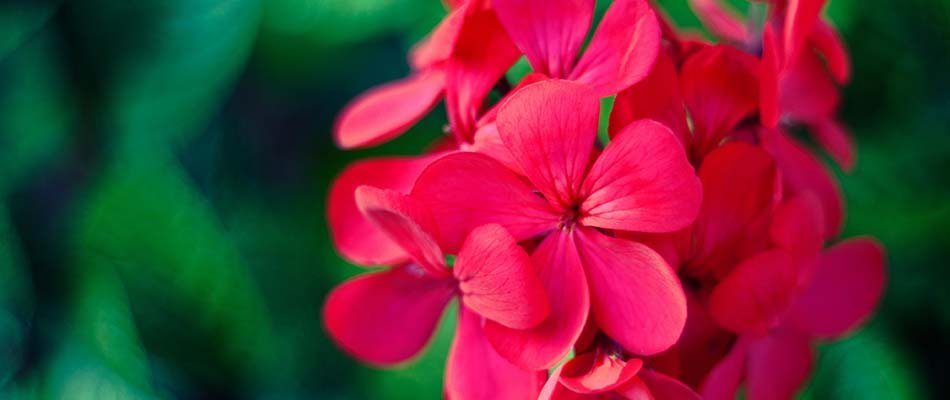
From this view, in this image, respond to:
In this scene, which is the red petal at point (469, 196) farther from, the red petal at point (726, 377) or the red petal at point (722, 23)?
the red petal at point (722, 23)

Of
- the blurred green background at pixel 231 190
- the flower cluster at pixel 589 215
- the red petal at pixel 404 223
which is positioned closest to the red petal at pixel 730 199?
the flower cluster at pixel 589 215

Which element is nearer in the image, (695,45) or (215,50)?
(695,45)

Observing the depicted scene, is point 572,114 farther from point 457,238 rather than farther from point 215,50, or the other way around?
point 215,50

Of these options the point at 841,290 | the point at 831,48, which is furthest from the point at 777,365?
the point at 831,48

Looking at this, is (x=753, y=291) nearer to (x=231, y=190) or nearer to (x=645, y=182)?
(x=645, y=182)

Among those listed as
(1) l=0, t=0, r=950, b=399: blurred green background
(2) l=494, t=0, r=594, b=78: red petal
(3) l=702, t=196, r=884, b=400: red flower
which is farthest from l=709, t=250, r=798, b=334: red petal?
(1) l=0, t=0, r=950, b=399: blurred green background

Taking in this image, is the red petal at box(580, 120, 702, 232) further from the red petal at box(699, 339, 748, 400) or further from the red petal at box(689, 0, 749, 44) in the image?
the red petal at box(689, 0, 749, 44)

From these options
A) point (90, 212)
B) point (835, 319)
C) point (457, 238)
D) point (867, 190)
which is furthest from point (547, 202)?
point (867, 190)
